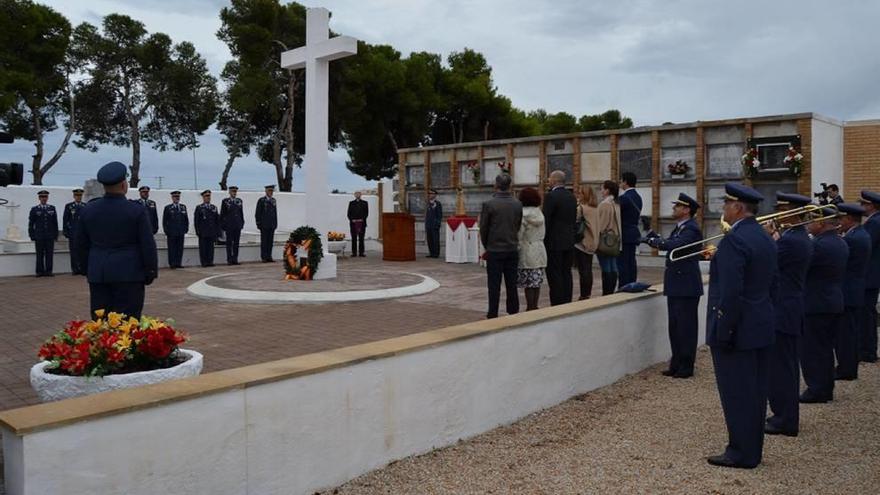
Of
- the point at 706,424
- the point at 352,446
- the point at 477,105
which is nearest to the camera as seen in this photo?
the point at 352,446

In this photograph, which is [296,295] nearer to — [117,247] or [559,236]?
[559,236]

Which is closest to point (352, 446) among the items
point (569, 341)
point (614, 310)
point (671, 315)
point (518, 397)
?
point (518, 397)

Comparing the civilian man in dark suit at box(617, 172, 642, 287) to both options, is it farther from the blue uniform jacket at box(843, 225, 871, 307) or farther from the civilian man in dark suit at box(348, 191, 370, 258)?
the civilian man in dark suit at box(348, 191, 370, 258)

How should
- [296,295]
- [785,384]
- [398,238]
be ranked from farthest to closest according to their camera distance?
[398,238], [296,295], [785,384]

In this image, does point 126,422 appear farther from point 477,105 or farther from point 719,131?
point 477,105

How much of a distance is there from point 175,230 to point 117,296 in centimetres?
1066

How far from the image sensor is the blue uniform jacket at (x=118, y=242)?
515 cm

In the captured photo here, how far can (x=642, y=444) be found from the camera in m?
4.79

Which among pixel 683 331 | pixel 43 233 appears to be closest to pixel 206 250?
pixel 43 233

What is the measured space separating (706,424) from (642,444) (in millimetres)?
747

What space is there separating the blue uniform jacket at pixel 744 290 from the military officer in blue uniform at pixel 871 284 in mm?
3722

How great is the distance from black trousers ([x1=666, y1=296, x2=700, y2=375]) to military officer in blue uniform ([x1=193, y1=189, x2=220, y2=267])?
38.0ft

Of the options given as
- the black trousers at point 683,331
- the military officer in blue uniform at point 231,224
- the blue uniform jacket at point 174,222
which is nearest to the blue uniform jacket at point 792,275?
the black trousers at point 683,331

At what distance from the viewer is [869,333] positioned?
7777 millimetres
